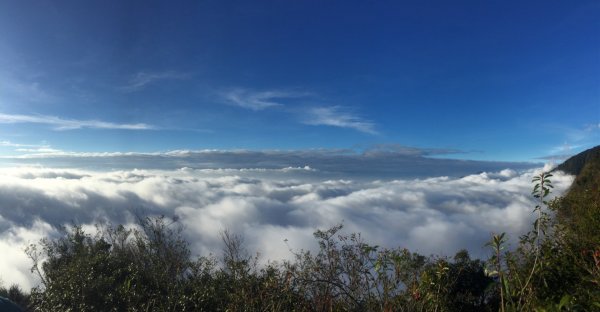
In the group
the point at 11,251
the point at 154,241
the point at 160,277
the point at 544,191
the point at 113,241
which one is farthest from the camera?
the point at 11,251

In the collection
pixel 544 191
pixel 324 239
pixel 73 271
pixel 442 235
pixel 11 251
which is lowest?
pixel 11 251

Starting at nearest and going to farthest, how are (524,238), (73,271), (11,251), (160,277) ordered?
1. (524,238)
2. (73,271)
3. (160,277)
4. (11,251)

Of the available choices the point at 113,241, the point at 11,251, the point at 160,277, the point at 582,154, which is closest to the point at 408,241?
the point at 582,154

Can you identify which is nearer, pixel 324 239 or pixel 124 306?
pixel 324 239

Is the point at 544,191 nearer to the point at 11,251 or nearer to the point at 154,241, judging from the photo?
the point at 154,241

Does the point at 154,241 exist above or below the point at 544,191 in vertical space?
below

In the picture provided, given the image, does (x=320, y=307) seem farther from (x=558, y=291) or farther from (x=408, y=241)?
(x=408, y=241)

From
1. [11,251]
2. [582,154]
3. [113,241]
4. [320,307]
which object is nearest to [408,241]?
[582,154]
